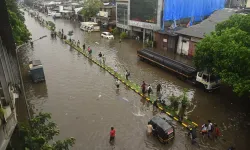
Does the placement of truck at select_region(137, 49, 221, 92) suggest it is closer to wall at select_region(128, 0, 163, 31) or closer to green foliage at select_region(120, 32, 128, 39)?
wall at select_region(128, 0, 163, 31)

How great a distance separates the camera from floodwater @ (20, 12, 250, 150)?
15781mm

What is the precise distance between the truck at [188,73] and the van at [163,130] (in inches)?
339

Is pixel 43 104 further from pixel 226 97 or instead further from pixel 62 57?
pixel 226 97

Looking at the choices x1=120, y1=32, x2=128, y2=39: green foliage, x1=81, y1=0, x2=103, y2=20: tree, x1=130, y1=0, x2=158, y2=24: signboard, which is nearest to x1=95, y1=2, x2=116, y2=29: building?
x1=81, y1=0, x2=103, y2=20: tree

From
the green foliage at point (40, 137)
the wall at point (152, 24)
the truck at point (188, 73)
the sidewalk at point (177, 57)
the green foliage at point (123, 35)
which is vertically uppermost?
the wall at point (152, 24)

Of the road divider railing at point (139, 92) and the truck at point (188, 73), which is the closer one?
the road divider railing at point (139, 92)

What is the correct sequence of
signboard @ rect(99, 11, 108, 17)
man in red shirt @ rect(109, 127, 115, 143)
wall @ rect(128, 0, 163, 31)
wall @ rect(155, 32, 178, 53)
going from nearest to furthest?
man in red shirt @ rect(109, 127, 115, 143), wall @ rect(155, 32, 178, 53), wall @ rect(128, 0, 163, 31), signboard @ rect(99, 11, 108, 17)

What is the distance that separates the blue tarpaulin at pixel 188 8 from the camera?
3869 cm

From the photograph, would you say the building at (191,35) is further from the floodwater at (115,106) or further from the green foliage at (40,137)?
the green foliage at (40,137)

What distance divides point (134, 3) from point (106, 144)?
33.0 meters

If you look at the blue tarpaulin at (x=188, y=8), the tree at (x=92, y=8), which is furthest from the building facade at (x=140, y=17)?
the tree at (x=92, y=8)

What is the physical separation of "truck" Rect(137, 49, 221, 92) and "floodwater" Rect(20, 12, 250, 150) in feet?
2.51

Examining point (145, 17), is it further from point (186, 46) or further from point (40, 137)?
point (40, 137)

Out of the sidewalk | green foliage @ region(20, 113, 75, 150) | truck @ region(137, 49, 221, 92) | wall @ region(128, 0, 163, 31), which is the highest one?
wall @ region(128, 0, 163, 31)
